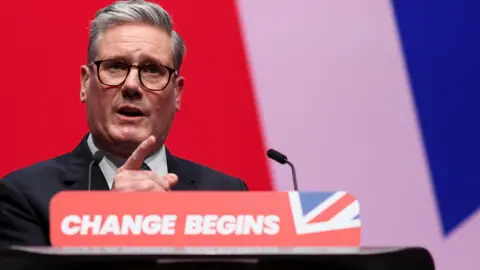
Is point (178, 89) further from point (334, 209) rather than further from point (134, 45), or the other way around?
point (334, 209)

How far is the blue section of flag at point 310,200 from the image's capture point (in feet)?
4.17

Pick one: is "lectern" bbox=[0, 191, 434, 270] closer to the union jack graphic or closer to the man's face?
the union jack graphic

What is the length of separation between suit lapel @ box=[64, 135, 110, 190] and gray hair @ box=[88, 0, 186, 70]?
9.9 inches

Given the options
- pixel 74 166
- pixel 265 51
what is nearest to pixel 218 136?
pixel 265 51

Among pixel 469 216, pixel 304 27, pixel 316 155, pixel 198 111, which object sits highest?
pixel 304 27

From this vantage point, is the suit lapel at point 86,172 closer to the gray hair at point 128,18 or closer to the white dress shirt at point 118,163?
the white dress shirt at point 118,163

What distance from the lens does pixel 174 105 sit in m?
2.24

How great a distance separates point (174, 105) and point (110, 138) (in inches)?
8.2

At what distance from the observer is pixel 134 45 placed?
2131 mm

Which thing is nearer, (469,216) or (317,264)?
(317,264)

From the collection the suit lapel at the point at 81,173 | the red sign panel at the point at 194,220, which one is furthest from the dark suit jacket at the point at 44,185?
the red sign panel at the point at 194,220

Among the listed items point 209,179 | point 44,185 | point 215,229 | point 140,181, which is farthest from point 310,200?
point 209,179

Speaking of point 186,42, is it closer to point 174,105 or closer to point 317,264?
point 174,105

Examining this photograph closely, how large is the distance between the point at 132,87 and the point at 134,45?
0.12 m
